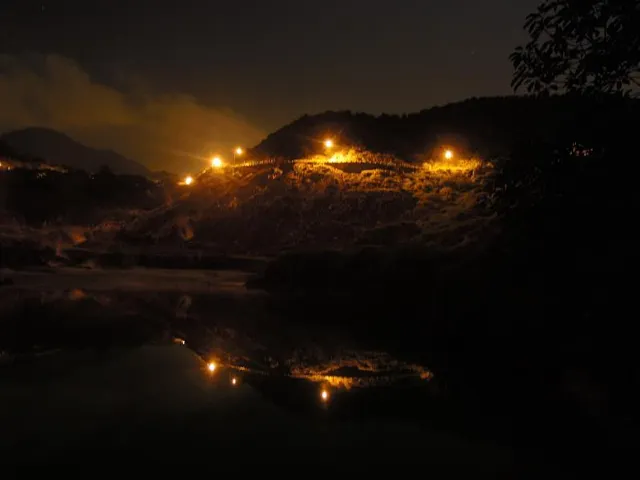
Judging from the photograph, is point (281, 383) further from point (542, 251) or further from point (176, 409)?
point (542, 251)

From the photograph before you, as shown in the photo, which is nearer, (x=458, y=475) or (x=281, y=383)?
(x=458, y=475)

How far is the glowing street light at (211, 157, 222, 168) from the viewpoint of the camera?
50.9 m

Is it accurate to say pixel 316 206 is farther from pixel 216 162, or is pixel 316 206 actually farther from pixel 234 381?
pixel 234 381

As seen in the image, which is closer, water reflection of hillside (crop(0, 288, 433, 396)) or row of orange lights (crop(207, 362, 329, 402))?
row of orange lights (crop(207, 362, 329, 402))

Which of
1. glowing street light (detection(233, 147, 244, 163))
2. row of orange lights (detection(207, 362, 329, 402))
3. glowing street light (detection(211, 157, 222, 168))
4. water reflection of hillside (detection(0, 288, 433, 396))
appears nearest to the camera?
row of orange lights (detection(207, 362, 329, 402))

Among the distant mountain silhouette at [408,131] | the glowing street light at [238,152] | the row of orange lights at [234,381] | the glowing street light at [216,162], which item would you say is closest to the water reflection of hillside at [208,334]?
the row of orange lights at [234,381]

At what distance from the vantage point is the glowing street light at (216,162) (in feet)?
167

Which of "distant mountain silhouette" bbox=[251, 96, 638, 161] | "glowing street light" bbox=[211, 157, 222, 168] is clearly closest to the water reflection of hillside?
"glowing street light" bbox=[211, 157, 222, 168]

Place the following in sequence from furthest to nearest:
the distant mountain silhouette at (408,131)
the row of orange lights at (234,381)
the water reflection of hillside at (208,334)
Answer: the distant mountain silhouette at (408,131)
the water reflection of hillside at (208,334)
the row of orange lights at (234,381)

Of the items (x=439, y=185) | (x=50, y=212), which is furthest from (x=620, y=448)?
(x=50, y=212)

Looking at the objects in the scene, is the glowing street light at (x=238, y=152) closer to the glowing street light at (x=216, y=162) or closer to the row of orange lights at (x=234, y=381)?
the glowing street light at (x=216, y=162)

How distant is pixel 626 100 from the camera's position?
6789 mm

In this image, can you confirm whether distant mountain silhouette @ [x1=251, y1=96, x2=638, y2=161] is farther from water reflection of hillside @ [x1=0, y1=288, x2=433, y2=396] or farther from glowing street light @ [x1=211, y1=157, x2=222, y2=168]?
water reflection of hillside @ [x1=0, y1=288, x2=433, y2=396]

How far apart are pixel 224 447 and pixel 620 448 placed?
441cm
